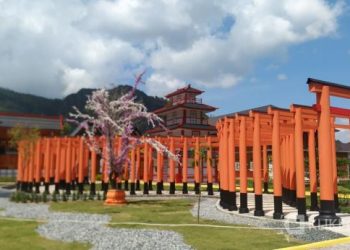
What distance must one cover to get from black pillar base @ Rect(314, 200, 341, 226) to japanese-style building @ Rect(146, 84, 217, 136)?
36.9 m

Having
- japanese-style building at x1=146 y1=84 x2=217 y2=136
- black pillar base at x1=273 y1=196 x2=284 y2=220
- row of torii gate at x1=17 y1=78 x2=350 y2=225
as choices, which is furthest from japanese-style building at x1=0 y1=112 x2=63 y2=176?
black pillar base at x1=273 y1=196 x2=284 y2=220

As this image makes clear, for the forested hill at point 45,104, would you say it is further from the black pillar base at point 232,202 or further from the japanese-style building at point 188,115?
the black pillar base at point 232,202

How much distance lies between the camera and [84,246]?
10.4 meters

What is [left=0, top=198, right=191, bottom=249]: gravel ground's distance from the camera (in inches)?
402

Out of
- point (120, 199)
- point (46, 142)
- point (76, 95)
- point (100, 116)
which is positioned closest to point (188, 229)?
point (120, 199)

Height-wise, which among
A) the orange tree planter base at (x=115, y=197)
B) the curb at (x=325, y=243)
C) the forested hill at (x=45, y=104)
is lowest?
the curb at (x=325, y=243)

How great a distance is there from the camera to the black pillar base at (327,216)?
484 inches

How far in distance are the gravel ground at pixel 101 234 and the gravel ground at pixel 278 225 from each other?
2.97m

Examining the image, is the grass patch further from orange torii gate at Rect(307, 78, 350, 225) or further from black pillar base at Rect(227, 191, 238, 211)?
black pillar base at Rect(227, 191, 238, 211)

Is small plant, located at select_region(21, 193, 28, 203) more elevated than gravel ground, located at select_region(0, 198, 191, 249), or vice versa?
small plant, located at select_region(21, 193, 28, 203)

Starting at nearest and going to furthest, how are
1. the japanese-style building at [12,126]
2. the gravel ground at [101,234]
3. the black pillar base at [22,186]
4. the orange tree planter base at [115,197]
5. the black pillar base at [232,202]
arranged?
the gravel ground at [101,234], the black pillar base at [232,202], the orange tree planter base at [115,197], the black pillar base at [22,186], the japanese-style building at [12,126]

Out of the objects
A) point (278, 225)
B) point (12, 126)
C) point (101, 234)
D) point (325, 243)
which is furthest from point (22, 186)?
point (325, 243)

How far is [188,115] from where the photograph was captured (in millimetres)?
51031

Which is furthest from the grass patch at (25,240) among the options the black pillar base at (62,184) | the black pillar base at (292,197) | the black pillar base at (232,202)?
the black pillar base at (62,184)
